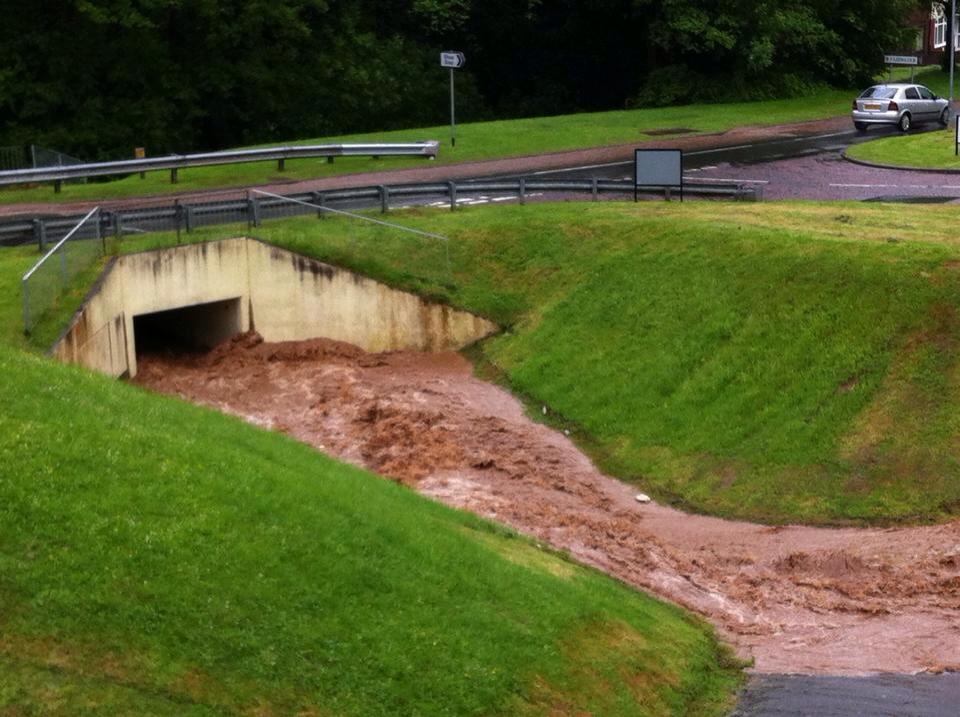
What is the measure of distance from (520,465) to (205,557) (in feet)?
39.0

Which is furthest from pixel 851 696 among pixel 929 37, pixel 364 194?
pixel 929 37

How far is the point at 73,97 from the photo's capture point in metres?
50.8

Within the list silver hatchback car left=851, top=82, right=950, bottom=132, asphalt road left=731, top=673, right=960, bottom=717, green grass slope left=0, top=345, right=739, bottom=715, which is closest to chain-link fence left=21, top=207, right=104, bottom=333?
green grass slope left=0, top=345, right=739, bottom=715

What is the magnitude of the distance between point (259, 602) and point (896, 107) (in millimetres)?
38865

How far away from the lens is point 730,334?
26188mm

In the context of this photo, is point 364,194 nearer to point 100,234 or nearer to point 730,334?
point 100,234

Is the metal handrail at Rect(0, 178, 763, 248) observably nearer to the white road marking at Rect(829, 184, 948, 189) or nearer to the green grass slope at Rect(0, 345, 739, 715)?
the white road marking at Rect(829, 184, 948, 189)

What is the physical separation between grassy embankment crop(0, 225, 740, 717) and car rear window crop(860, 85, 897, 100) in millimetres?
35006

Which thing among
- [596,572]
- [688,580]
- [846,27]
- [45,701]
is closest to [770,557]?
[688,580]

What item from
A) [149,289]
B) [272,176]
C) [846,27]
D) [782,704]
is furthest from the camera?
[846,27]

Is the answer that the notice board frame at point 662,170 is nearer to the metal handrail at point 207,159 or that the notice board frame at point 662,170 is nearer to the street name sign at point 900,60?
the metal handrail at point 207,159

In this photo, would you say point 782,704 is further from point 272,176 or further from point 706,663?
point 272,176

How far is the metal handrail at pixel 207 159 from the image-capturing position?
35.3 meters

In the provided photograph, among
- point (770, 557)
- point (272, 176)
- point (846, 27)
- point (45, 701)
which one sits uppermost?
point (846, 27)
